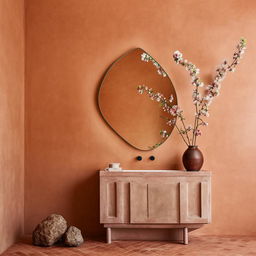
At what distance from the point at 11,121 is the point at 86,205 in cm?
126

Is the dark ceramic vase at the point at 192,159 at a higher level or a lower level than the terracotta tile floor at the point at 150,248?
higher

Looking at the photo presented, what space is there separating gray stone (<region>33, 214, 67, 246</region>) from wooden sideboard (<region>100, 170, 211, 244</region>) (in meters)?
0.42

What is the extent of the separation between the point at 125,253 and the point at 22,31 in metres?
2.70

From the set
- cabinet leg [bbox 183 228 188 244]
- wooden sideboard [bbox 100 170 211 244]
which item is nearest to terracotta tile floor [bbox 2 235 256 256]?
cabinet leg [bbox 183 228 188 244]

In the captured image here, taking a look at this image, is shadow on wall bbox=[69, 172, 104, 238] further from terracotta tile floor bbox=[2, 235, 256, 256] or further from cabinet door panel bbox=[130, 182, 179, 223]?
cabinet door panel bbox=[130, 182, 179, 223]

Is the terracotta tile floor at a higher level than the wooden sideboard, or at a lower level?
lower

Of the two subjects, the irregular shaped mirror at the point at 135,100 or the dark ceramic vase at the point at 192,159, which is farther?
the irregular shaped mirror at the point at 135,100

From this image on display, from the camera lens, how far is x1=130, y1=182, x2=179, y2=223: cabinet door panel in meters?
4.20

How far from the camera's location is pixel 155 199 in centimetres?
422

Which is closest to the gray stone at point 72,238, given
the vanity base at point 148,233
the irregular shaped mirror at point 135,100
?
the vanity base at point 148,233

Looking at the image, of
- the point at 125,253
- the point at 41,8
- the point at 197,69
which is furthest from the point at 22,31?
the point at 125,253

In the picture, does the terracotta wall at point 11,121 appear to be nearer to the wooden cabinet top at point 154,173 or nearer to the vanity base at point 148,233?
the wooden cabinet top at point 154,173

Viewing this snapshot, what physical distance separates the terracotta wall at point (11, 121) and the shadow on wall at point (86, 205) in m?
0.60

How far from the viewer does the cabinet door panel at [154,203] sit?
4199 mm
